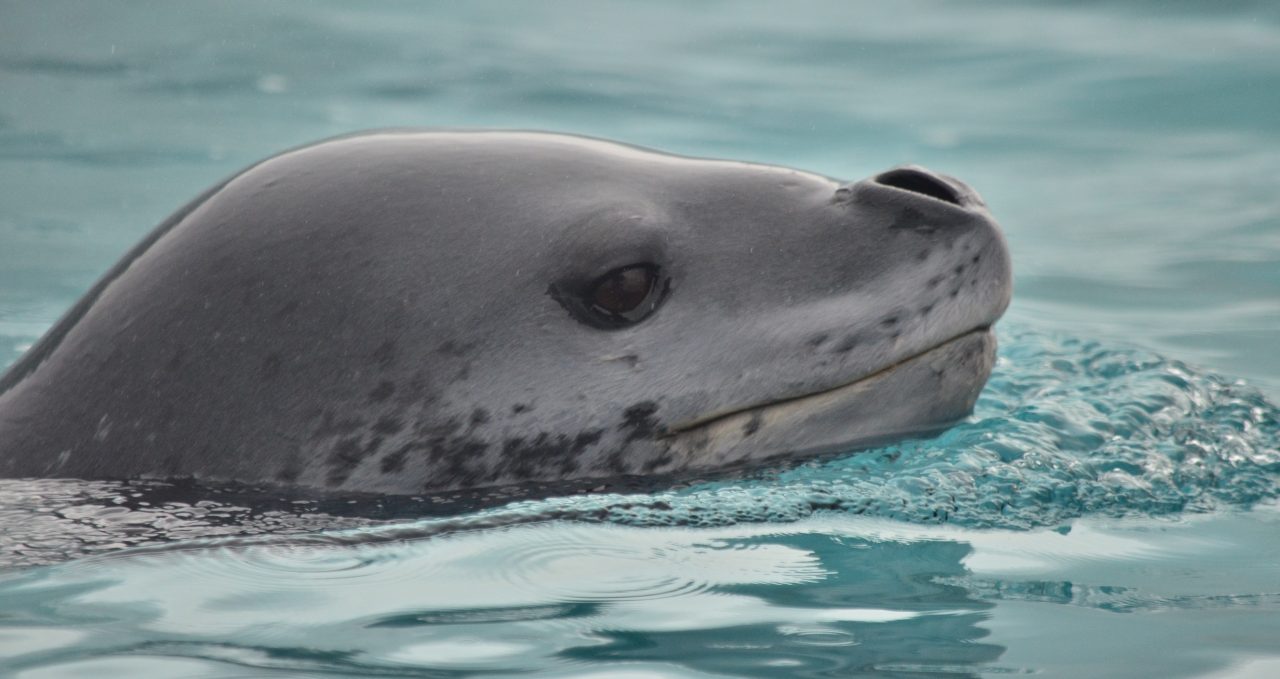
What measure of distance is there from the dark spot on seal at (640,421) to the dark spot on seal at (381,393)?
0.60 m

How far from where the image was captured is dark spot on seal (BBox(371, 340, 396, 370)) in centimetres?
405

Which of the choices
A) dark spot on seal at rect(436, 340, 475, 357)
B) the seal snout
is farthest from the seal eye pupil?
the seal snout

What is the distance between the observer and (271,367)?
158 inches

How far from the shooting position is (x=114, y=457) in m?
4.01

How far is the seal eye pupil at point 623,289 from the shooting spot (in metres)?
4.19

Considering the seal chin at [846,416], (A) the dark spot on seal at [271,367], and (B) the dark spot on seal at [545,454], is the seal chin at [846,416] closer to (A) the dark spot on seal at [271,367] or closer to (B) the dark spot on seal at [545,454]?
(B) the dark spot on seal at [545,454]

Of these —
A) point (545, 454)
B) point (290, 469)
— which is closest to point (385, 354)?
point (290, 469)

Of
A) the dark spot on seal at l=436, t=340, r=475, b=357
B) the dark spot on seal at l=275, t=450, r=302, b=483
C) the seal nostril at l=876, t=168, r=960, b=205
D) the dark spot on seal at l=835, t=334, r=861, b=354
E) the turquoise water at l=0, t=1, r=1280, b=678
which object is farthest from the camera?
the seal nostril at l=876, t=168, r=960, b=205

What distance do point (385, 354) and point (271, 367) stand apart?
0.95 ft

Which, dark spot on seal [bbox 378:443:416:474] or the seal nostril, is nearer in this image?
dark spot on seal [bbox 378:443:416:474]

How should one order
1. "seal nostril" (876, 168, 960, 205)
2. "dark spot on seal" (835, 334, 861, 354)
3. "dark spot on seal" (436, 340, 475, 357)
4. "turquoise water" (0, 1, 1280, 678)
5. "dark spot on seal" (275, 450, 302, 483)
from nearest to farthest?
"turquoise water" (0, 1, 1280, 678)
"dark spot on seal" (275, 450, 302, 483)
"dark spot on seal" (436, 340, 475, 357)
"dark spot on seal" (835, 334, 861, 354)
"seal nostril" (876, 168, 960, 205)

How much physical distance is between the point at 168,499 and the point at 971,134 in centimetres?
826

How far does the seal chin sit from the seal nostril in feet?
1.30

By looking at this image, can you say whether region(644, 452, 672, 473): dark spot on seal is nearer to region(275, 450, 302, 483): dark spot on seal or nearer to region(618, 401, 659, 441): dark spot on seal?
region(618, 401, 659, 441): dark spot on seal
